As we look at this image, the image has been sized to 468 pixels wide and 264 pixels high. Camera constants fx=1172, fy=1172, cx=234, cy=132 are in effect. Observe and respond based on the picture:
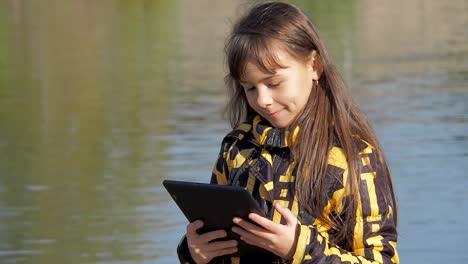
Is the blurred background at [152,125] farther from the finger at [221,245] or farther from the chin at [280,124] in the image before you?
the finger at [221,245]

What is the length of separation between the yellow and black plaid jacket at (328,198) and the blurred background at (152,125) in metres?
0.86

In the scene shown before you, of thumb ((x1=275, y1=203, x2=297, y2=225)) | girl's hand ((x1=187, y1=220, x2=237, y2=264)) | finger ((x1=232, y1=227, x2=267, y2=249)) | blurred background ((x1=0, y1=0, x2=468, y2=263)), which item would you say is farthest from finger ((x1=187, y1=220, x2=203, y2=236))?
blurred background ((x1=0, y1=0, x2=468, y2=263))

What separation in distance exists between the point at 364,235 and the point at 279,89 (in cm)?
42

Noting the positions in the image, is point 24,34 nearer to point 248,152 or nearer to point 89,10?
point 89,10

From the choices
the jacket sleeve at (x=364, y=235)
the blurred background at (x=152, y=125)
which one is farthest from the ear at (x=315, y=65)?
the blurred background at (x=152, y=125)

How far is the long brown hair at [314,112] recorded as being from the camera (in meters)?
2.86

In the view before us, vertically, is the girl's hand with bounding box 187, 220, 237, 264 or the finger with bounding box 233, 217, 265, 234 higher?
the finger with bounding box 233, 217, 265, 234

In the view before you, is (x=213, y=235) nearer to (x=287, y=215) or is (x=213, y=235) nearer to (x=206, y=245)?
(x=206, y=245)

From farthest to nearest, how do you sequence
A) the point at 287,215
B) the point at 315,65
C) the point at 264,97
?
the point at 315,65 → the point at 264,97 → the point at 287,215

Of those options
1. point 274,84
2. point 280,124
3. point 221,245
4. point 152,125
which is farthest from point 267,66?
point 152,125

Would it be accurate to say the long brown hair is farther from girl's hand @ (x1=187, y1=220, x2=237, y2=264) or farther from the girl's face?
girl's hand @ (x1=187, y1=220, x2=237, y2=264)

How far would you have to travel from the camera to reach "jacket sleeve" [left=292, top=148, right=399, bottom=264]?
2816 mm

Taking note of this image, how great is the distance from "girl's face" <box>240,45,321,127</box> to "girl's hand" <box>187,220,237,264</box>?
12.5 inches

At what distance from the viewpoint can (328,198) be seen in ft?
9.45
